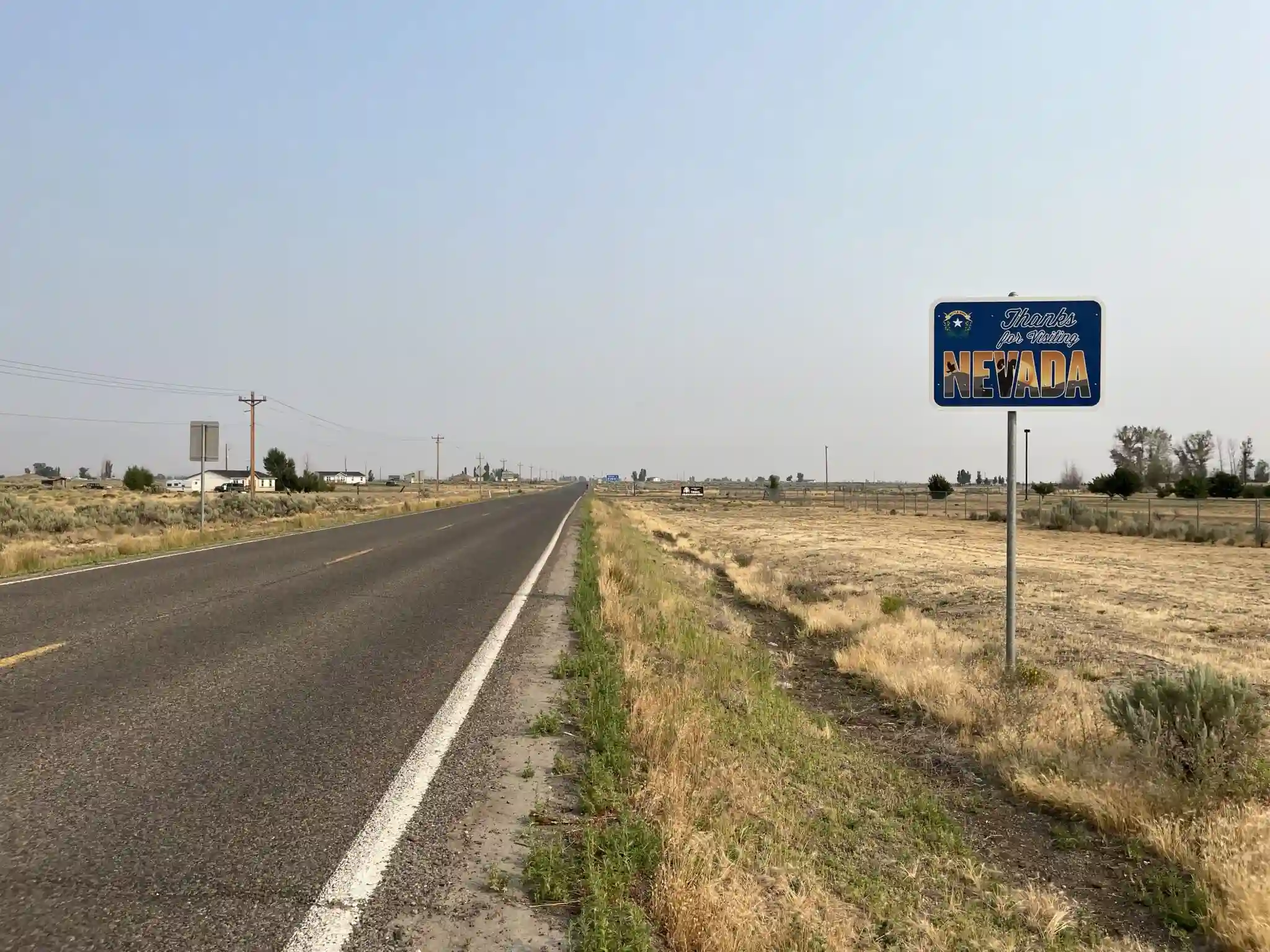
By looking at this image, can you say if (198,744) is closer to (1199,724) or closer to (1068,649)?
(1199,724)

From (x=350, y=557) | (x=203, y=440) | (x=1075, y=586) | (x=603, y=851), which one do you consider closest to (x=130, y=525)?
(x=203, y=440)

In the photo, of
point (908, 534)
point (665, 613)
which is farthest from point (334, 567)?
point (908, 534)

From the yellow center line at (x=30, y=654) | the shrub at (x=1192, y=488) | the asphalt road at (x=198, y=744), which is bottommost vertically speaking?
the asphalt road at (x=198, y=744)

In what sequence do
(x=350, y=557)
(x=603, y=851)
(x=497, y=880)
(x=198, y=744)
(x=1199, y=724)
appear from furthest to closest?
(x=350, y=557) → (x=1199, y=724) → (x=198, y=744) → (x=603, y=851) → (x=497, y=880)

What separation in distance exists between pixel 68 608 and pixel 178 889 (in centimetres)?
861

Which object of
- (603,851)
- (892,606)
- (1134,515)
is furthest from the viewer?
(1134,515)

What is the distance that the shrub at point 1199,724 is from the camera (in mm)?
5633

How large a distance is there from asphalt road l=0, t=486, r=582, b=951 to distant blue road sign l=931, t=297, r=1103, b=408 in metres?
5.83

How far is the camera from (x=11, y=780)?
4426 mm

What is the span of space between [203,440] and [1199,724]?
26.8 meters

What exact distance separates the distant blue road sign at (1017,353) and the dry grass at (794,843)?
3790 millimetres

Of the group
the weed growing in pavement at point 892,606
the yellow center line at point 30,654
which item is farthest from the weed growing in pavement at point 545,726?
the weed growing in pavement at point 892,606

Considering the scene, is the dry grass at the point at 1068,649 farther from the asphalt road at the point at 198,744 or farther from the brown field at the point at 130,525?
the brown field at the point at 130,525

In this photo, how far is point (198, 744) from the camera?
514 cm
